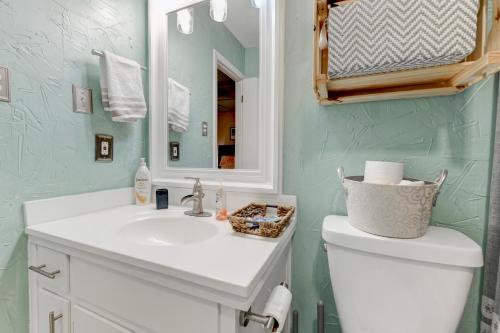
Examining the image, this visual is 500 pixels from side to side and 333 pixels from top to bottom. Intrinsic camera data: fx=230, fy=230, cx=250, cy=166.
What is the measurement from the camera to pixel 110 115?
112 centimetres

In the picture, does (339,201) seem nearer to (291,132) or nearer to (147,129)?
(291,132)

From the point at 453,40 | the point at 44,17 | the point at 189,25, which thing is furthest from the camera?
the point at 189,25

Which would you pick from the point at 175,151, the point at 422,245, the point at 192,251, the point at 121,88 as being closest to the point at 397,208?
the point at 422,245

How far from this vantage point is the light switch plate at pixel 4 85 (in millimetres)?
774

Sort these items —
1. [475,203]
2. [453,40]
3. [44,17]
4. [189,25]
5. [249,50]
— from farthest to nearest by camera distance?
[189,25], [249,50], [44,17], [475,203], [453,40]

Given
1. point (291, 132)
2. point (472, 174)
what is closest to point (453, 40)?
point (472, 174)

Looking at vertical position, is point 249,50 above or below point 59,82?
above

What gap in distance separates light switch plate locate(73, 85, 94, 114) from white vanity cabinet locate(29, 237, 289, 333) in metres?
0.55

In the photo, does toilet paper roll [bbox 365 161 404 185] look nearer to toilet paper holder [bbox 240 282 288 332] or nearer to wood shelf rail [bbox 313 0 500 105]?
wood shelf rail [bbox 313 0 500 105]

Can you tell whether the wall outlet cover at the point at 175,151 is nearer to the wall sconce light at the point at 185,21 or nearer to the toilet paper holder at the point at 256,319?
the wall sconce light at the point at 185,21

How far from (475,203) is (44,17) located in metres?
1.66

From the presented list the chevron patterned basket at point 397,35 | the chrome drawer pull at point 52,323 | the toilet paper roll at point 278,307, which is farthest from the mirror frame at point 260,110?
the chrome drawer pull at point 52,323

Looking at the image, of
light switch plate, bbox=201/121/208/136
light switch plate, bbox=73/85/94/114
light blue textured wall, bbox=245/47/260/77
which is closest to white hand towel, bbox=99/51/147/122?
light switch plate, bbox=73/85/94/114

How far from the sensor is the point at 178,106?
1.29m
